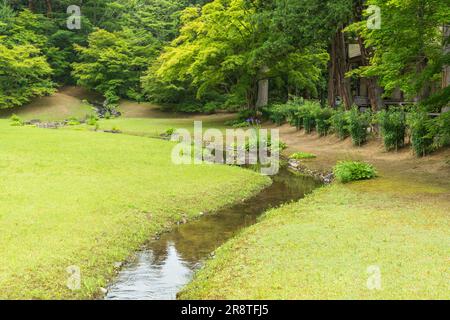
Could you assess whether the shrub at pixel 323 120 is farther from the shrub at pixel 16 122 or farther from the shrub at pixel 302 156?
the shrub at pixel 16 122

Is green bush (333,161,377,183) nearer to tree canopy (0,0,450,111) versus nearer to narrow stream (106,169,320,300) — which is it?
narrow stream (106,169,320,300)

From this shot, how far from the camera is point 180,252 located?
10.7 metres

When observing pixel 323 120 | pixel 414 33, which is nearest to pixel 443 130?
pixel 414 33

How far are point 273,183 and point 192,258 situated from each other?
361 inches

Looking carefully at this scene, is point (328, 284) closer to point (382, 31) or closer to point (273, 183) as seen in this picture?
point (382, 31)

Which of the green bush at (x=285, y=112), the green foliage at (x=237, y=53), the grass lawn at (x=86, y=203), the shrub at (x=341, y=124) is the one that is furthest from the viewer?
the green foliage at (x=237, y=53)

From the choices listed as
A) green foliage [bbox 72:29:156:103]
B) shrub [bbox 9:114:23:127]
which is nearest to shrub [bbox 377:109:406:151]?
shrub [bbox 9:114:23:127]

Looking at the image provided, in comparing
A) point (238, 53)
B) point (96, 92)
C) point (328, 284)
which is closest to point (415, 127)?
point (328, 284)

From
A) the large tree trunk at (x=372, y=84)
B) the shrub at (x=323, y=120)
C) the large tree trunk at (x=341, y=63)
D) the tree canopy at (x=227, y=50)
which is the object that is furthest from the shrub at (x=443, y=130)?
the large tree trunk at (x=341, y=63)

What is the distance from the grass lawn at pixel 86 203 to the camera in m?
8.69

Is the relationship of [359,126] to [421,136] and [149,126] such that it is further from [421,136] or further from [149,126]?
[149,126]

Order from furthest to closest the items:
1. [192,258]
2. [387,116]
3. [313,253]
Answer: [387,116]
[192,258]
[313,253]

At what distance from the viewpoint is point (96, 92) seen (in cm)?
6159

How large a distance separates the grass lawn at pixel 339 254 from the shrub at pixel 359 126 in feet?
38.2
